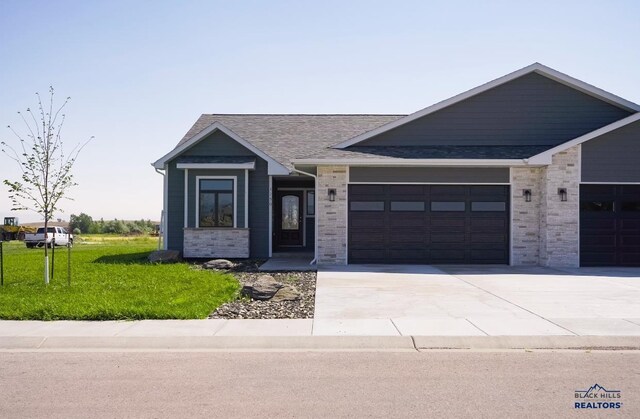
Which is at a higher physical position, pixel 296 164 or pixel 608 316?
pixel 296 164

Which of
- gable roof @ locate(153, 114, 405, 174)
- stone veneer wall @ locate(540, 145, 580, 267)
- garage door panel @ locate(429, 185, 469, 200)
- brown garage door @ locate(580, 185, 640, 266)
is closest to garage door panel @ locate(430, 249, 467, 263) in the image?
garage door panel @ locate(429, 185, 469, 200)

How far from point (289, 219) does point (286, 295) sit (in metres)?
11.5

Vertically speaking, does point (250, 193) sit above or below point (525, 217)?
above

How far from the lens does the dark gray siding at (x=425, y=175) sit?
54.1 feet

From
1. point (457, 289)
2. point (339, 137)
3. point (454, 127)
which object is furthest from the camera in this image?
point (339, 137)

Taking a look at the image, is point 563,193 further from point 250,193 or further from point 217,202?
point 217,202

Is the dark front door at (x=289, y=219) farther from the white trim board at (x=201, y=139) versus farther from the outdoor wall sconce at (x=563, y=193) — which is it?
the outdoor wall sconce at (x=563, y=193)

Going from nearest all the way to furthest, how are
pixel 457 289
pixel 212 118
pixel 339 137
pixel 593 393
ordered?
pixel 593 393
pixel 457 289
pixel 339 137
pixel 212 118

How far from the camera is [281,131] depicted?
22.0 metres

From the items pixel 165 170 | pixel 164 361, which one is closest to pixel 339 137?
pixel 165 170

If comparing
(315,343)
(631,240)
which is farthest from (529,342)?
(631,240)

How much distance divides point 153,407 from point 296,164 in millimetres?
11676

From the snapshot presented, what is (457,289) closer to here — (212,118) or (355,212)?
(355,212)

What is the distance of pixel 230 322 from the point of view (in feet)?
28.1
